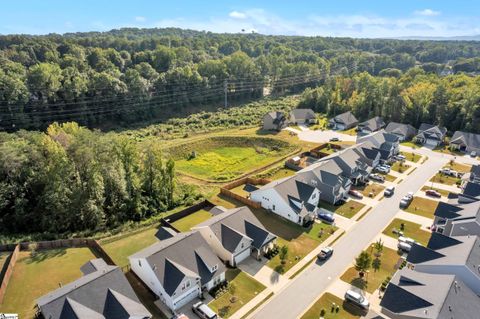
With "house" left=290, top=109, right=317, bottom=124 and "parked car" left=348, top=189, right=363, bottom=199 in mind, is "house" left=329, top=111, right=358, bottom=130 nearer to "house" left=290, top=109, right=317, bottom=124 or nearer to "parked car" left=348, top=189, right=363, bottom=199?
"house" left=290, top=109, right=317, bottom=124

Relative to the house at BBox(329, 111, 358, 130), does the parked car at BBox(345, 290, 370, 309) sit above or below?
below

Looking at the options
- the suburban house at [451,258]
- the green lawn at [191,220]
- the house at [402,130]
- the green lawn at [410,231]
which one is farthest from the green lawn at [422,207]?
the house at [402,130]

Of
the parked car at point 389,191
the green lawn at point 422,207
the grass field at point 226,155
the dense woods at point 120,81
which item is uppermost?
the dense woods at point 120,81

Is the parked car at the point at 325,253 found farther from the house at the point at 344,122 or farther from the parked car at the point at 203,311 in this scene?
the house at the point at 344,122

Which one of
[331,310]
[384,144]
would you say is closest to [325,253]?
[331,310]

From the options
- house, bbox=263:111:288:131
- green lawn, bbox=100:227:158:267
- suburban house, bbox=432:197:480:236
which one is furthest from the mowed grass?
house, bbox=263:111:288:131

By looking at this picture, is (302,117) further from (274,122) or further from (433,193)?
(433,193)
